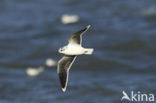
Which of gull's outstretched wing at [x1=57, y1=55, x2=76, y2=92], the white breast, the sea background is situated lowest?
the sea background

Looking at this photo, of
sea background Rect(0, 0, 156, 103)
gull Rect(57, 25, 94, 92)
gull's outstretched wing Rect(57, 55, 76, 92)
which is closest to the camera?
gull Rect(57, 25, 94, 92)

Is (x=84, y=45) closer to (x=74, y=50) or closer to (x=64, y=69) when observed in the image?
(x=64, y=69)

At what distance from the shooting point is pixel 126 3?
38.1 m

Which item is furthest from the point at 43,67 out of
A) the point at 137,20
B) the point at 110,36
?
the point at 137,20

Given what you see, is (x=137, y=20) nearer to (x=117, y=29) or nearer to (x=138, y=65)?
(x=117, y=29)

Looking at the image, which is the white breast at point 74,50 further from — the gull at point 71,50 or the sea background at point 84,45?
the sea background at point 84,45

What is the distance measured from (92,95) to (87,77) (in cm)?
171

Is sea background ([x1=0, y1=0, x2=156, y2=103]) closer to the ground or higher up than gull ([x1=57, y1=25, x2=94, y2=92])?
closer to the ground

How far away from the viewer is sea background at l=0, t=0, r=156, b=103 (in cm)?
2980

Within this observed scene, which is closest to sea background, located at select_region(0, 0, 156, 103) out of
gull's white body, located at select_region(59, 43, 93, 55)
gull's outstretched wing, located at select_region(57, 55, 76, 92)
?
gull's outstretched wing, located at select_region(57, 55, 76, 92)

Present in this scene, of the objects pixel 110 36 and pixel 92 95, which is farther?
pixel 110 36

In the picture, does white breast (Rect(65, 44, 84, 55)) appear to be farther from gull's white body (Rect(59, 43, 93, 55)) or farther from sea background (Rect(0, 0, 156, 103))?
sea background (Rect(0, 0, 156, 103))

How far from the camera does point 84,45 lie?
107 feet

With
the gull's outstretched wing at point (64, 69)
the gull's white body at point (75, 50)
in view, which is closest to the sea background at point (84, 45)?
the gull's outstretched wing at point (64, 69)
